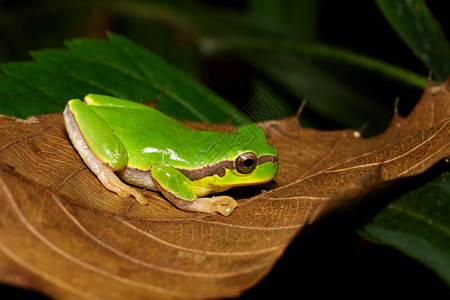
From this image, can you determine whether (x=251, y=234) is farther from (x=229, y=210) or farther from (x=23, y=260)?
(x=23, y=260)

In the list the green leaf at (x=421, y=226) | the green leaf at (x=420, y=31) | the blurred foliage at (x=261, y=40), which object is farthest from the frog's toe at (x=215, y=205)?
the blurred foliage at (x=261, y=40)

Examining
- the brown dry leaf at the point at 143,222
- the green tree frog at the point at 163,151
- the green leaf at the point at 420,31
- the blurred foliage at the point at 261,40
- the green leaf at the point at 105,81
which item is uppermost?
the blurred foliage at the point at 261,40

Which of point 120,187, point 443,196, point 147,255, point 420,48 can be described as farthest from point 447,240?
point 420,48

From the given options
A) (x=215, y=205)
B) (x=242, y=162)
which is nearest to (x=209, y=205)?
(x=215, y=205)

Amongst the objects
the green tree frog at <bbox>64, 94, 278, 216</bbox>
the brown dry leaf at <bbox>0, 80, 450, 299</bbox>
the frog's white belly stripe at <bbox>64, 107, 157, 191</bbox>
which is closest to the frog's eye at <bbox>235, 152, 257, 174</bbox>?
the green tree frog at <bbox>64, 94, 278, 216</bbox>

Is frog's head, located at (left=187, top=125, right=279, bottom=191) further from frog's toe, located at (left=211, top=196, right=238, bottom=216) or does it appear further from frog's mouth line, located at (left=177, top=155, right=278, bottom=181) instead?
frog's toe, located at (left=211, top=196, right=238, bottom=216)

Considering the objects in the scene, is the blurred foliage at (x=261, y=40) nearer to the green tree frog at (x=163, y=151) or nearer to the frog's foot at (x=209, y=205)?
the green tree frog at (x=163, y=151)

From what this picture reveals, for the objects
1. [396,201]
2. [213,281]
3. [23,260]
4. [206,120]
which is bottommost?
[23,260]
